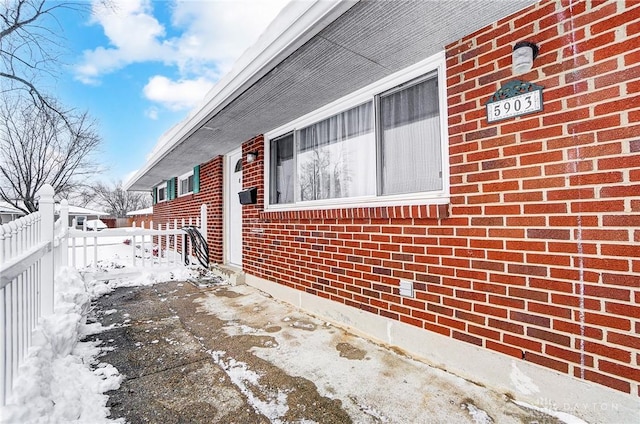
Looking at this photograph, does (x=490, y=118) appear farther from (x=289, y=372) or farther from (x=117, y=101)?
(x=117, y=101)

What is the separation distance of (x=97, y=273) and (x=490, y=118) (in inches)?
245

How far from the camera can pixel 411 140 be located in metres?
2.64

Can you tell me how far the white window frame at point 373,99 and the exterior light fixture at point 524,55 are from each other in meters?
0.52

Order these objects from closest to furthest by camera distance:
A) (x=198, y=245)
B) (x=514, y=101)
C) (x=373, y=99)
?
(x=514, y=101) → (x=373, y=99) → (x=198, y=245)

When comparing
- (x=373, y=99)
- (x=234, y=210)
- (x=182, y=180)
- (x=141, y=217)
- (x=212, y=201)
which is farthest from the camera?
(x=141, y=217)

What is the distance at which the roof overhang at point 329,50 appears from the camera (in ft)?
6.21

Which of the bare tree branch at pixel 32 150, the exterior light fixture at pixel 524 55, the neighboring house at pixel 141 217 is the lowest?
the neighboring house at pixel 141 217

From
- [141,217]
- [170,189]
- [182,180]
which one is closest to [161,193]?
[170,189]

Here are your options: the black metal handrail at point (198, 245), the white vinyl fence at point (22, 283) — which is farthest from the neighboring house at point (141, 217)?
the white vinyl fence at point (22, 283)

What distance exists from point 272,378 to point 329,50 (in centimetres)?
255

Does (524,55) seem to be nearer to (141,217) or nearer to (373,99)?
(373,99)

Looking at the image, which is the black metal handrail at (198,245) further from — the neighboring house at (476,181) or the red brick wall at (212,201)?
the neighboring house at (476,181)

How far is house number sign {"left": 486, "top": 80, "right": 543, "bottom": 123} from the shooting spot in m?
1.84

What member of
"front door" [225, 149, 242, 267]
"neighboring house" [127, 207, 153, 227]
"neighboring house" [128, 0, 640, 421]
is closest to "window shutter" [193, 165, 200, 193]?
"front door" [225, 149, 242, 267]
